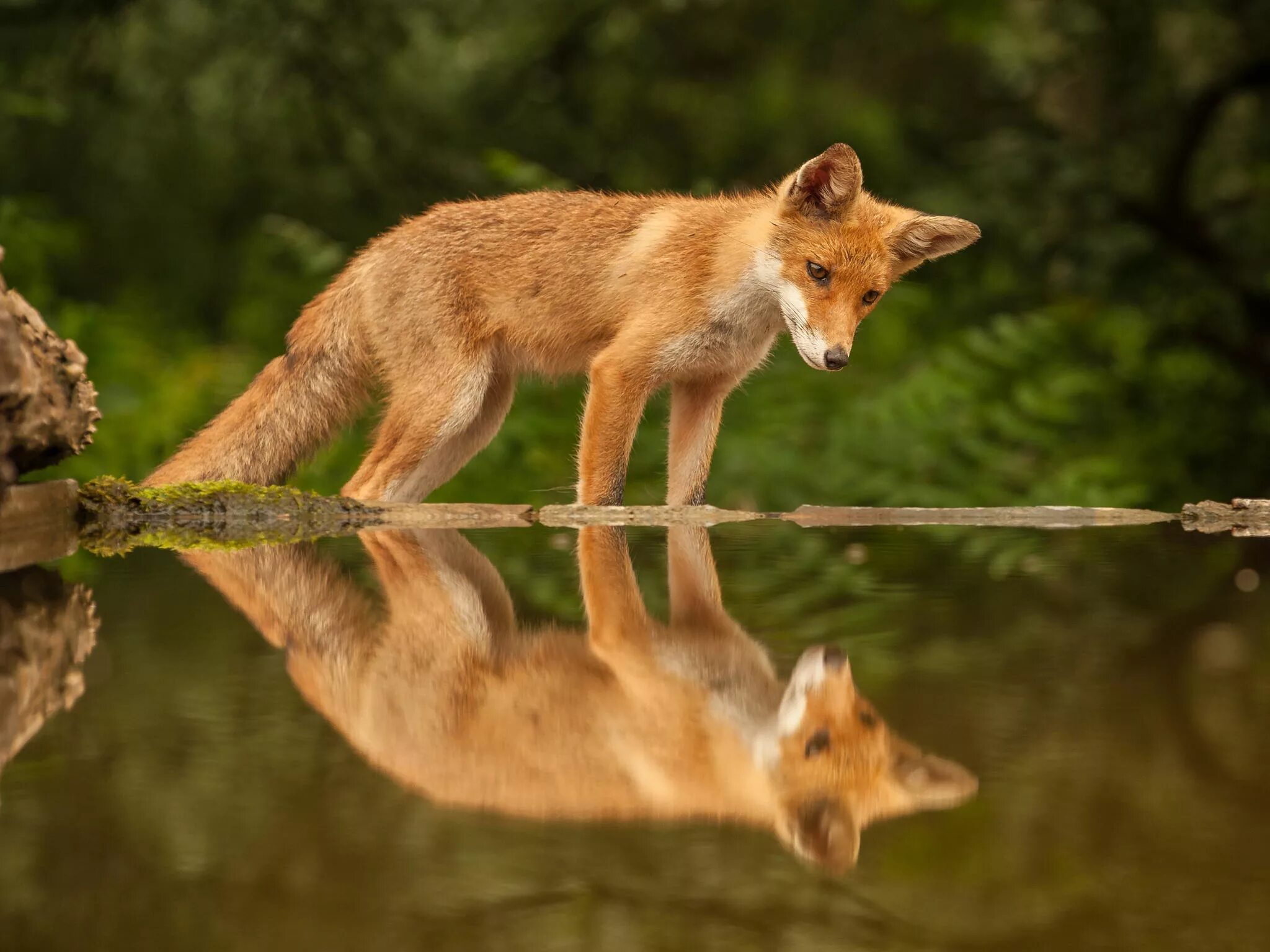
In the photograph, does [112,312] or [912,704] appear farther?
[112,312]

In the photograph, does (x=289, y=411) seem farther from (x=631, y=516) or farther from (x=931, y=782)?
(x=931, y=782)

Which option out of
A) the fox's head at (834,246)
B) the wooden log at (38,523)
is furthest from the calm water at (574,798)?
the fox's head at (834,246)

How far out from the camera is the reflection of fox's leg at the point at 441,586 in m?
3.06

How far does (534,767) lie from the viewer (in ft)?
6.56

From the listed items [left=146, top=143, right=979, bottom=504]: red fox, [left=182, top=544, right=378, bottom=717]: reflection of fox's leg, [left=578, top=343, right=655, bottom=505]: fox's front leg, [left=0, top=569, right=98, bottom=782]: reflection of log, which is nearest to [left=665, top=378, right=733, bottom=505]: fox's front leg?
[left=146, top=143, right=979, bottom=504]: red fox

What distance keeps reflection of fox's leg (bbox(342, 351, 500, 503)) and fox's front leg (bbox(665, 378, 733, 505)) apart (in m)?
0.78

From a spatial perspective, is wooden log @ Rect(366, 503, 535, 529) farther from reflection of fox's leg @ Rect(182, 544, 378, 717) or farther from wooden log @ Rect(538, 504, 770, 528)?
reflection of fox's leg @ Rect(182, 544, 378, 717)

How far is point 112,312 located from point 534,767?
10.5m

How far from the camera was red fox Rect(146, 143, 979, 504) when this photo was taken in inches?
208

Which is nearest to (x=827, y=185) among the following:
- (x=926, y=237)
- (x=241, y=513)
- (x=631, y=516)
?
(x=926, y=237)

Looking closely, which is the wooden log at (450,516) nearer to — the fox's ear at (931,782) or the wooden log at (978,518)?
the wooden log at (978,518)

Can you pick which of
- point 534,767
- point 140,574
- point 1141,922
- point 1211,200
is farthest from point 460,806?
point 1211,200

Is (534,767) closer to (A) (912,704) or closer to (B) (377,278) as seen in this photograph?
(A) (912,704)

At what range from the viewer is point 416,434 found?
5.50 metres
